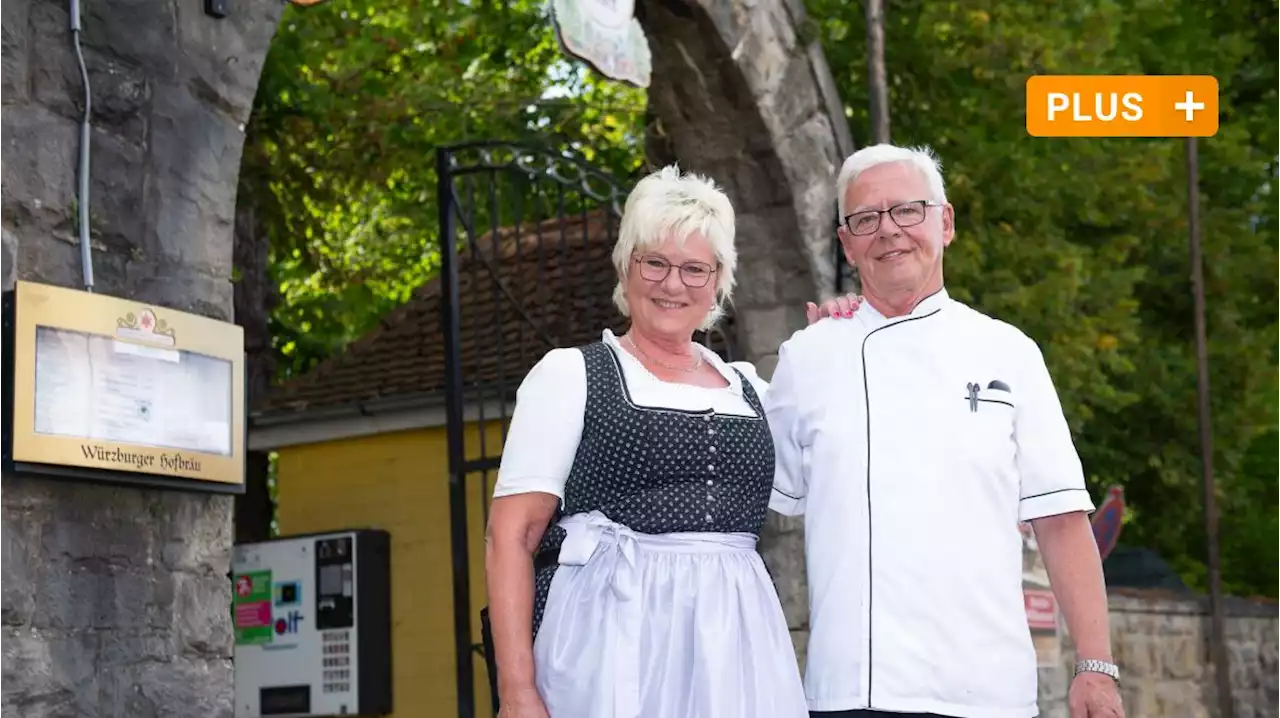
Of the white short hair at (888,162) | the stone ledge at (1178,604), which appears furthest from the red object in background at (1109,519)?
the white short hair at (888,162)

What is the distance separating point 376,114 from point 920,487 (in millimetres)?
9670

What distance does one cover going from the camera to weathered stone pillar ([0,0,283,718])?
393cm

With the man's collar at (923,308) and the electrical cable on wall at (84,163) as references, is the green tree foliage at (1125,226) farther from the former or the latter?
the man's collar at (923,308)

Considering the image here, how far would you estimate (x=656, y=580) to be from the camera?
10.5ft

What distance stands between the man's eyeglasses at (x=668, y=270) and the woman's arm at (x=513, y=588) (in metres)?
0.44

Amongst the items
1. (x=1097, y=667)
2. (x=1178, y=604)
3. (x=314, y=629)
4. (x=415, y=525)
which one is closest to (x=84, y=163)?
(x=1097, y=667)

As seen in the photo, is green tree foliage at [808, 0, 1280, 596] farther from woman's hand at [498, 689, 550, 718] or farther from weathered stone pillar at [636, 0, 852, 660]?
woman's hand at [498, 689, 550, 718]

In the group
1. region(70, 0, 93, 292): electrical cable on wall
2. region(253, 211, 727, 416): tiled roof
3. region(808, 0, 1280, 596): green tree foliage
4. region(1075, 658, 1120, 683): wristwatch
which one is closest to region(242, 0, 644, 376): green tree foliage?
region(253, 211, 727, 416): tiled roof

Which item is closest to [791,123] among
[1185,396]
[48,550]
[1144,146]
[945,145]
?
[945,145]

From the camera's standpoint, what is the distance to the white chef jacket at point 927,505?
10.4ft

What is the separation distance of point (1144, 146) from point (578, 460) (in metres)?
7.92

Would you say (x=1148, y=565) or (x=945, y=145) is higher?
(x=945, y=145)

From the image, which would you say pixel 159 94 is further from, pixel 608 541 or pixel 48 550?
pixel 608 541

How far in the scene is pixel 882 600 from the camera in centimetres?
318
